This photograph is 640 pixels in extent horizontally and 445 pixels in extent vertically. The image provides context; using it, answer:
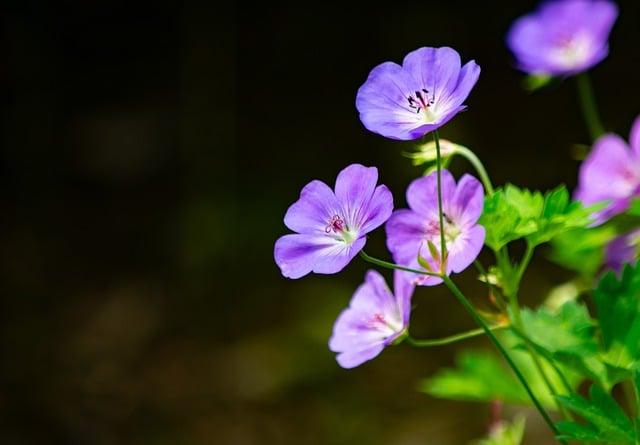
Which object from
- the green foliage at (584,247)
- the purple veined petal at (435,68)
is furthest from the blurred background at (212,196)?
the purple veined petal at (435,68)

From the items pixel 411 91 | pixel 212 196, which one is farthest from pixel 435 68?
pixel 212 196

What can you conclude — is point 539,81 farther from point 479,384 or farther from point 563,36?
point 479,384

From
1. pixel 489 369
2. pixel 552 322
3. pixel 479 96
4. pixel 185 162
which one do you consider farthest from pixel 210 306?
pixel 552 322

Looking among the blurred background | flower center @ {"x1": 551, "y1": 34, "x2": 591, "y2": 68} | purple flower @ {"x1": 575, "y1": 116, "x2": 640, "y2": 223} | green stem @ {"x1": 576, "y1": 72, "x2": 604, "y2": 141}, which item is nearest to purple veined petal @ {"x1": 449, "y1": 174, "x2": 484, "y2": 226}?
purple flower @ {"x1": 575, "y1": 116, "x2": 640, "y2": 223}

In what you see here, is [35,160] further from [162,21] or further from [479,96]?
[479,96]

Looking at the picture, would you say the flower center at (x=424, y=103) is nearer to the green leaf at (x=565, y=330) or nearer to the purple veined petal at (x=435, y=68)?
the purple veined petal at (x=435, y=68)

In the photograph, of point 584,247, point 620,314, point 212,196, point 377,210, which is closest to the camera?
point 377,210
